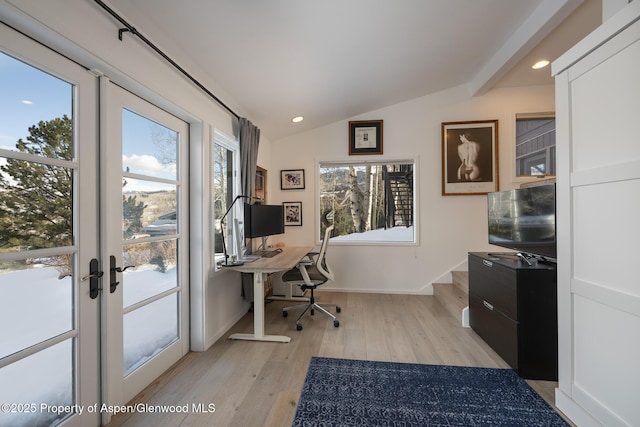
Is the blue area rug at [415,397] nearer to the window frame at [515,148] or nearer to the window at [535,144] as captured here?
the window frame at [515,148]

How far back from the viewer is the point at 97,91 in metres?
1.42

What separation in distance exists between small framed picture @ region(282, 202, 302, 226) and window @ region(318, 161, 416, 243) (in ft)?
1.06

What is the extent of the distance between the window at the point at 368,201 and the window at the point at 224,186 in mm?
1473

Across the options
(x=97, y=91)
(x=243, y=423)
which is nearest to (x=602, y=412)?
(x=243, y=423)

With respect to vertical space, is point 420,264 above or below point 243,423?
above

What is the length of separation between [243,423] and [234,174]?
7.38ft

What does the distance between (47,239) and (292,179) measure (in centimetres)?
299

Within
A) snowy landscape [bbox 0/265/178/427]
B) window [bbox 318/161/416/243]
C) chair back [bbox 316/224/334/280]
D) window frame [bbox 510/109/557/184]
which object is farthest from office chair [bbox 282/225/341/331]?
window frame [bbox 510/109/557/184]

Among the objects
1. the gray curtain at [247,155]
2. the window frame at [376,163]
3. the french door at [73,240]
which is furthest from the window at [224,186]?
the window frame at [376,163]

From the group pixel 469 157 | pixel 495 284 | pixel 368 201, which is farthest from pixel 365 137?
pixel 495 284

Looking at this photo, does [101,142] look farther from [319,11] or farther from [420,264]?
[420,264]

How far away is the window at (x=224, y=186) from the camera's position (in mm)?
2561

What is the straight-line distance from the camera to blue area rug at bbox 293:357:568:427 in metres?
1.48

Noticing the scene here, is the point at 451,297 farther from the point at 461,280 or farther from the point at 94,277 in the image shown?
the point at 94,277
